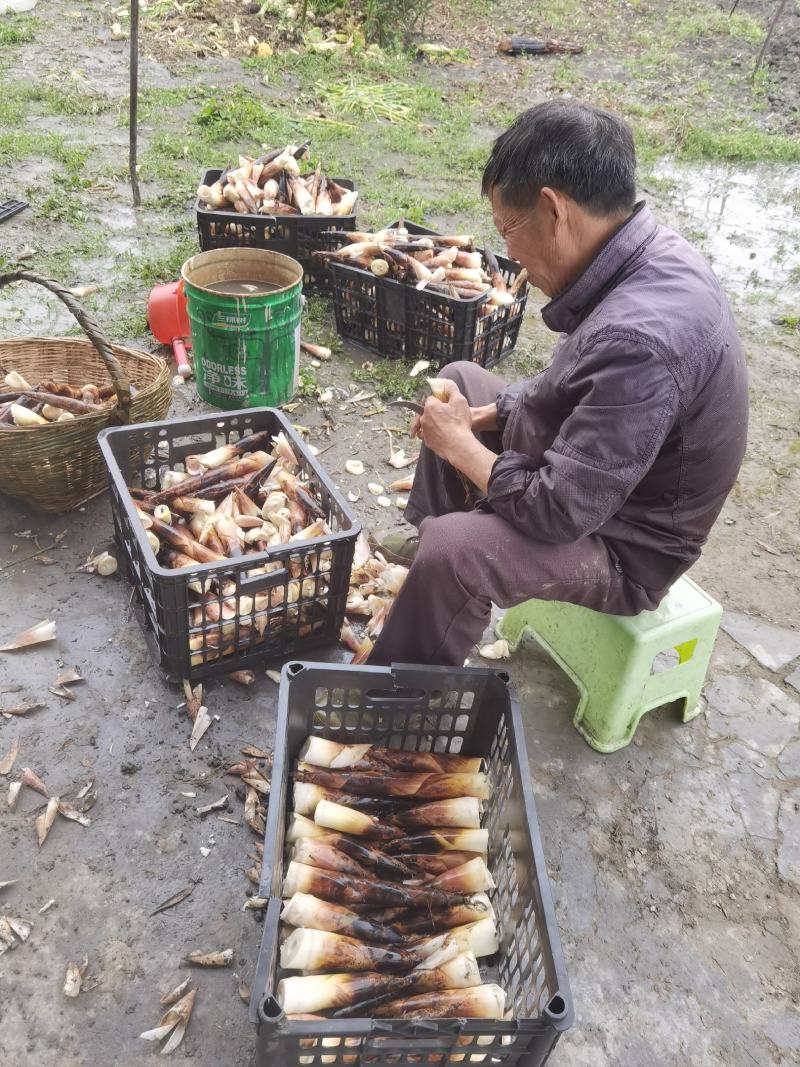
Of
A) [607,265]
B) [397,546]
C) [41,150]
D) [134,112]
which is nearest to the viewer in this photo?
[607,265]

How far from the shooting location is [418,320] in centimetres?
482

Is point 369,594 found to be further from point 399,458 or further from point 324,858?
point 324,858

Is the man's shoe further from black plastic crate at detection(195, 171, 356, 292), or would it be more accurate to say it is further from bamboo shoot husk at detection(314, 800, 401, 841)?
black plastic crate at detection(195, 171, 356, 292)

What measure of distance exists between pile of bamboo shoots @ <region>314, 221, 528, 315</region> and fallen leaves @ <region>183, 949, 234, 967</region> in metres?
3.55

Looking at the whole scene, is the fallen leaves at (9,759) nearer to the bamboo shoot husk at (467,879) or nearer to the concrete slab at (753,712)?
the bamboo shoot husk at (467,879)

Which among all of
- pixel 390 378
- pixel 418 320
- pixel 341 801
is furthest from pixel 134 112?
pixel 341 801

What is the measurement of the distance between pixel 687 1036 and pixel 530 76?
A: 1242 centimetres

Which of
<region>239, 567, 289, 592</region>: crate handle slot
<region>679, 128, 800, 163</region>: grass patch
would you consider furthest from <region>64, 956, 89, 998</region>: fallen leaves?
<region>679, 128, 800, 163</region>: grass patch

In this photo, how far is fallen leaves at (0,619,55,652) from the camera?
291 cm

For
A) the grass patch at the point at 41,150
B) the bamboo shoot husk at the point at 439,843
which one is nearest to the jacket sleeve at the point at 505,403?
the bamboo shoot husk at the point at 439,843

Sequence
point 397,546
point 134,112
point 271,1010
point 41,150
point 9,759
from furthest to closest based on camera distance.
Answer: point 41,150, point 134,112, point 397,546, point 9,759, point 271,1010

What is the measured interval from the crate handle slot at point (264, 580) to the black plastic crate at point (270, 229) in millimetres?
3203

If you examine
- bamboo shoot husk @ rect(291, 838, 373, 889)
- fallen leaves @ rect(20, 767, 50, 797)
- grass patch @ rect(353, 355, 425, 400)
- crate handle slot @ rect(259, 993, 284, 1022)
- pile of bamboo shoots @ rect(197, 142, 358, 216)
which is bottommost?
fallen leaves @ rect(20, 767, 50, 797)

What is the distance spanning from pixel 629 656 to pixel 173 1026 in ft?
5.63
